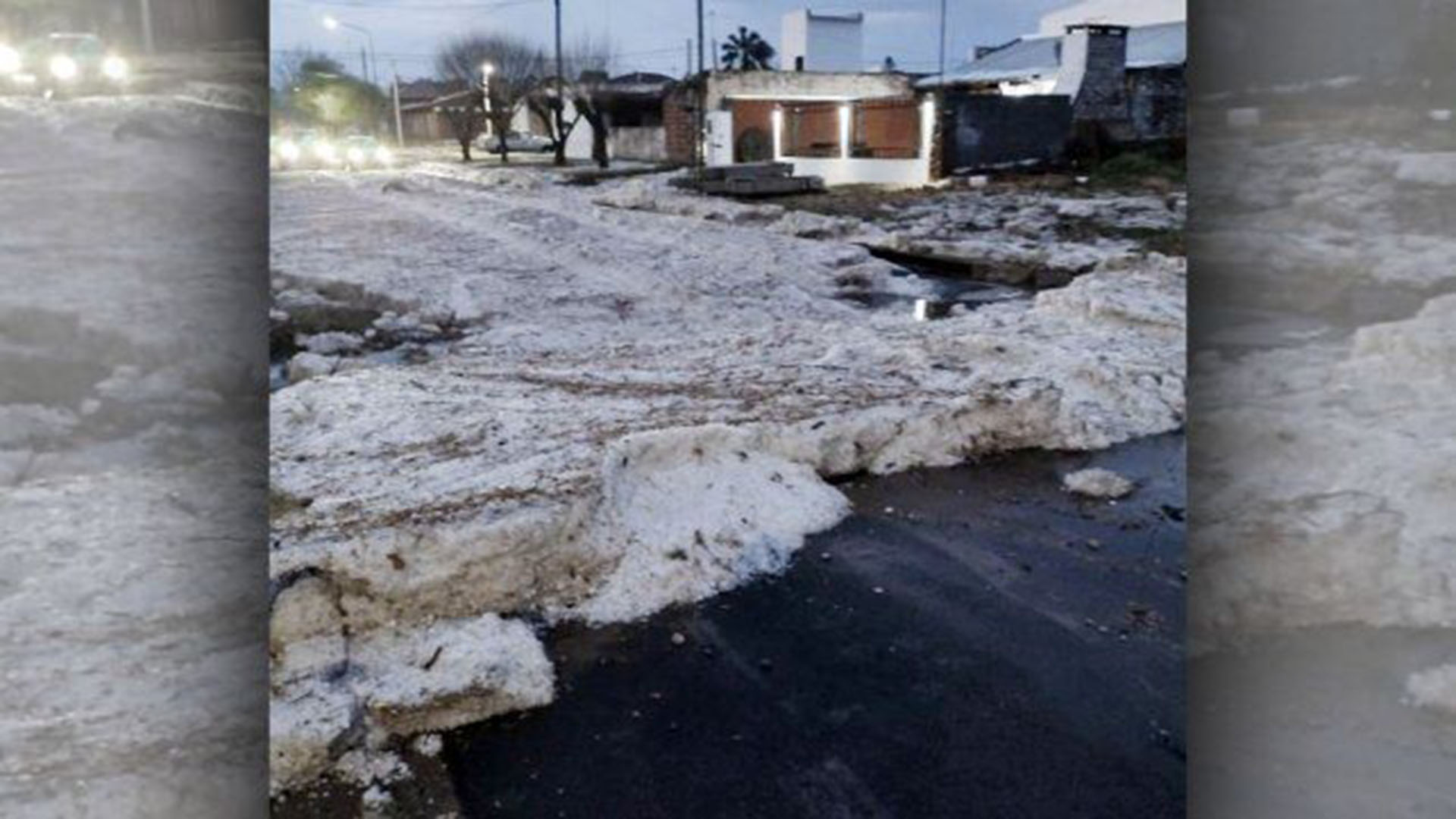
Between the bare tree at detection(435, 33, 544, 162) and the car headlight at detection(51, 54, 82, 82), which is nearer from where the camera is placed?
the car headlight at detection(51, 54, 82, 82)

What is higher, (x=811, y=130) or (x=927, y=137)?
(x=811, y=130)

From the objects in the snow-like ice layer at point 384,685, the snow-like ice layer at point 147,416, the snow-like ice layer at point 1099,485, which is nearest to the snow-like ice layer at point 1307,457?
the snow-like ice layer at point 147,416

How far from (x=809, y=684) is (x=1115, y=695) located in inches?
30.7

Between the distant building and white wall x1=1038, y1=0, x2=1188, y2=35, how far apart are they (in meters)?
7.20

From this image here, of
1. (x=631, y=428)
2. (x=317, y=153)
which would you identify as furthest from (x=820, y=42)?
(x=631, y=428)

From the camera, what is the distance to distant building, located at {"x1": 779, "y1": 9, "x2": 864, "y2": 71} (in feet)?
135

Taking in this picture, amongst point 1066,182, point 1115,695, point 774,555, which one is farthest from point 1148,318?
point 1066,182

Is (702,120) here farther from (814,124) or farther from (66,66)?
(66,66)

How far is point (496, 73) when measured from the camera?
42.3 meters

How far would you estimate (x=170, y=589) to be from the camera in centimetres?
137

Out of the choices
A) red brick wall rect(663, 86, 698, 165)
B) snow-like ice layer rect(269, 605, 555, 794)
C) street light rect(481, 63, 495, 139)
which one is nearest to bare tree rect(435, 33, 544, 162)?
street light rect(481, 63, 495, 139)

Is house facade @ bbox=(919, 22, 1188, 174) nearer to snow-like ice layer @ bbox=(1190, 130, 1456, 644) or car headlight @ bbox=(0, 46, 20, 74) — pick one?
snow-like ice layer @ bbox=(1190, 130, 1456, 644)

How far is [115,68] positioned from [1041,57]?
3257 cm

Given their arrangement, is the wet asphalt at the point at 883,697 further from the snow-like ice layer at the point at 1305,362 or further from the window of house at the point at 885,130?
the window of house at the point at 885,130
